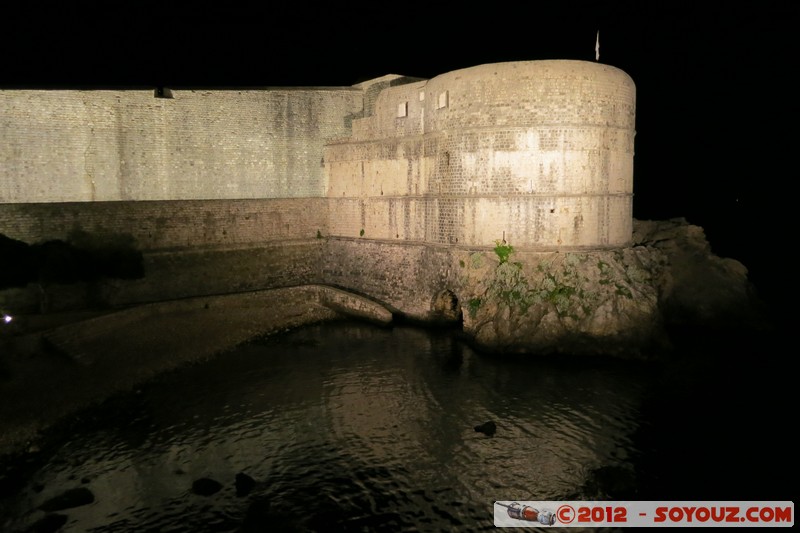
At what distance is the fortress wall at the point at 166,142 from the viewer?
23391 millimetres

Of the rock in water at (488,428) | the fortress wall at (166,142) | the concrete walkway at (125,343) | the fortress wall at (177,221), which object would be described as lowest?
the rock in water at (488,428)

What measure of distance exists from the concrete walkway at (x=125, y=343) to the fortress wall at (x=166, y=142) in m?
6.02

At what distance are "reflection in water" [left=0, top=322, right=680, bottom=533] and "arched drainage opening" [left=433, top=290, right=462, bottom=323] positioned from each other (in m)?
3.80

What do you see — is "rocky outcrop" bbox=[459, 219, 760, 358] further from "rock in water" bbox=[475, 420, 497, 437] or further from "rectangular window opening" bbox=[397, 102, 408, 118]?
"rectangular window opening" bbox=[397, 102, 408, 118]

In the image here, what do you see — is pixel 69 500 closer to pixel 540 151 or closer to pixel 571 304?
pixel 571 304

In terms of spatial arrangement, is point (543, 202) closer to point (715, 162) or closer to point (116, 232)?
point (116, 232)

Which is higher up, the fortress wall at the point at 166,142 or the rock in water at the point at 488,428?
the fortress wall at the point at 166,142

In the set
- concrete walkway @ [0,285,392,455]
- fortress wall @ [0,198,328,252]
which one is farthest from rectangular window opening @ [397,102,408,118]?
concrete walkway @ [0,285,392,455]

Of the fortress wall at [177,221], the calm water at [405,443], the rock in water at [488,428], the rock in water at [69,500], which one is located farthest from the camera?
the fortress wall at [177,221]

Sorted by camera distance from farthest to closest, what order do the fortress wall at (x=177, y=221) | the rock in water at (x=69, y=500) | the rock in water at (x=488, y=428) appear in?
the fortress wall at (x=177, y=221)
the rock in water at (x=488, y=428)
the rock in water at (x=69, y=500)

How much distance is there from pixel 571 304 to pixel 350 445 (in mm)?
9427

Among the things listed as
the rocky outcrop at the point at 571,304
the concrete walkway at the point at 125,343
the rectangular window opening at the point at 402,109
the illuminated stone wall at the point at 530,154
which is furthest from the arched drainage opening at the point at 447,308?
the rectangular window opening at the point at 402,109

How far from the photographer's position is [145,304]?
2138 centimetres

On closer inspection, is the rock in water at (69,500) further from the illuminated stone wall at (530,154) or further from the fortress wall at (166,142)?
the fortress wall at (166,142)
